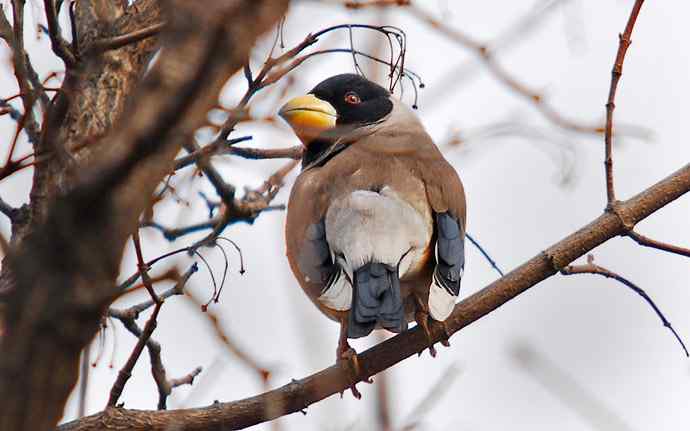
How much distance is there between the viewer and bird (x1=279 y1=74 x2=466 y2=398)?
13.7ft

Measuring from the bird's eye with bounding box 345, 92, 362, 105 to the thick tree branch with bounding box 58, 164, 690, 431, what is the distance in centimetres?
216

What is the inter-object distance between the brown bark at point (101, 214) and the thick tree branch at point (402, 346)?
156 cm

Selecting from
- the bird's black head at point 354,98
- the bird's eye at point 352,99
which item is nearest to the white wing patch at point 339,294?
the bird's black head at point 354,98

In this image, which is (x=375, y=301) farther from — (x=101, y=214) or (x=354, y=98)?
(x=101, y=214)

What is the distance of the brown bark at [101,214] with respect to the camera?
1.66m

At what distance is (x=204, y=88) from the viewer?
167 centimetres

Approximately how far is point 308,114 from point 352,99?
509mm

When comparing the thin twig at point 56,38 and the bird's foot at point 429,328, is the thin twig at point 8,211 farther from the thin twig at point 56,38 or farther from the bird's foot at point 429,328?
the bird's foot at point 429,328

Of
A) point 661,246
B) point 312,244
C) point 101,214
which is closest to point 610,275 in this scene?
point 661,246

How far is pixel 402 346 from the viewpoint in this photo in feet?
13.5

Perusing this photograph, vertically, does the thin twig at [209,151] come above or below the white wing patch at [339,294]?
below

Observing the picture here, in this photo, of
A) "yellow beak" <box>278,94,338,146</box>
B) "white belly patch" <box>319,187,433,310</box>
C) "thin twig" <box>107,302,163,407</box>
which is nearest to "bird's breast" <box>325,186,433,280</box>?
"white belly patch" <box>319,187,433,310</box>

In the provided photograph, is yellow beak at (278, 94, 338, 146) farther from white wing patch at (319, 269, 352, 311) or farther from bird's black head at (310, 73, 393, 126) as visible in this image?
white wing patch at (319, 269, 352, 311)

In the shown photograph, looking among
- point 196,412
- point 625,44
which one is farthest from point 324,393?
point 625,44
